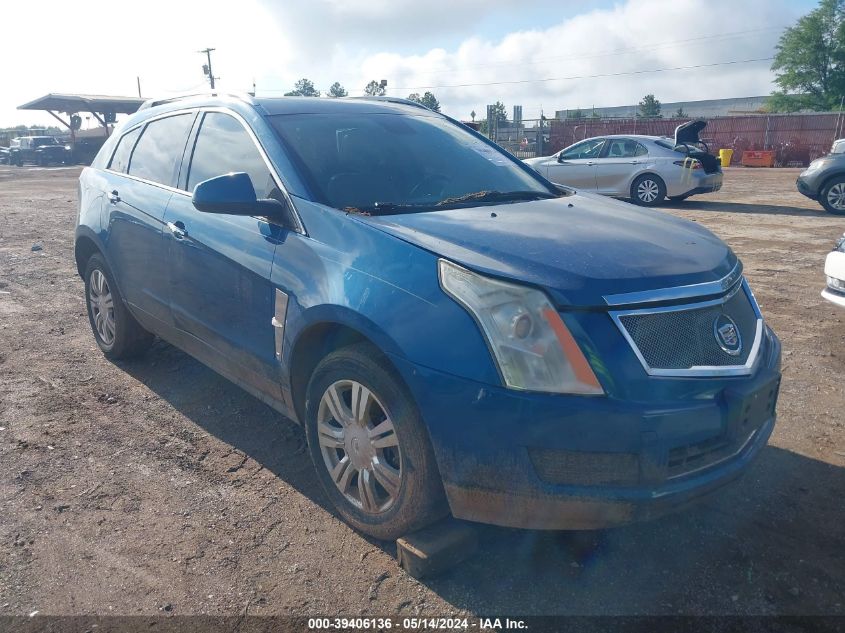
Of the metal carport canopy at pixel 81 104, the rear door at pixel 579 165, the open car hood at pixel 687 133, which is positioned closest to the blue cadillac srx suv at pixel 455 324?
the rear door at pixel 579 165

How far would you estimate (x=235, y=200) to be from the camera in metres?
3.14

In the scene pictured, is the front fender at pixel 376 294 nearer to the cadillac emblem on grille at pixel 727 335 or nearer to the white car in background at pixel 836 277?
the cadillac emblem on grille at pixel 727 335

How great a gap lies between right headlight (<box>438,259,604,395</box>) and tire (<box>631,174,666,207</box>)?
12707mm

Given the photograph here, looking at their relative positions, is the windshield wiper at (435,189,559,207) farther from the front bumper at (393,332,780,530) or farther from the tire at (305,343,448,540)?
the front bumper at (393,332,780,530)

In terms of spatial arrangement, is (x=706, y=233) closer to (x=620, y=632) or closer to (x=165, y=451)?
(x=620, y=632)

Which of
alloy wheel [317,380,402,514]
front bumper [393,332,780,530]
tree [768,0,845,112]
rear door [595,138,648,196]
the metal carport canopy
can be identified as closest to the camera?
front bumper [393,332,780,530]

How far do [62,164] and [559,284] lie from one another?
45558mm

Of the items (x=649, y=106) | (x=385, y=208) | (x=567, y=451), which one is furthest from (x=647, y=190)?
(x=649, y=106)

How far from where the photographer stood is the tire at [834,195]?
1251 cm

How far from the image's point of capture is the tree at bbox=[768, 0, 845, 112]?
60250mm

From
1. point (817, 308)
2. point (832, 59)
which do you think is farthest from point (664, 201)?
point (832, 59)

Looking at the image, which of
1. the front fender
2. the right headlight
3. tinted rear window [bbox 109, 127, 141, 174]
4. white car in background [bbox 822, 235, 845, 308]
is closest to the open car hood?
white car in background [bbox 822, 235, 845, 308]

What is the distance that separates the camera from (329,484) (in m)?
3.12

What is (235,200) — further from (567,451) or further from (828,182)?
(828,182)
